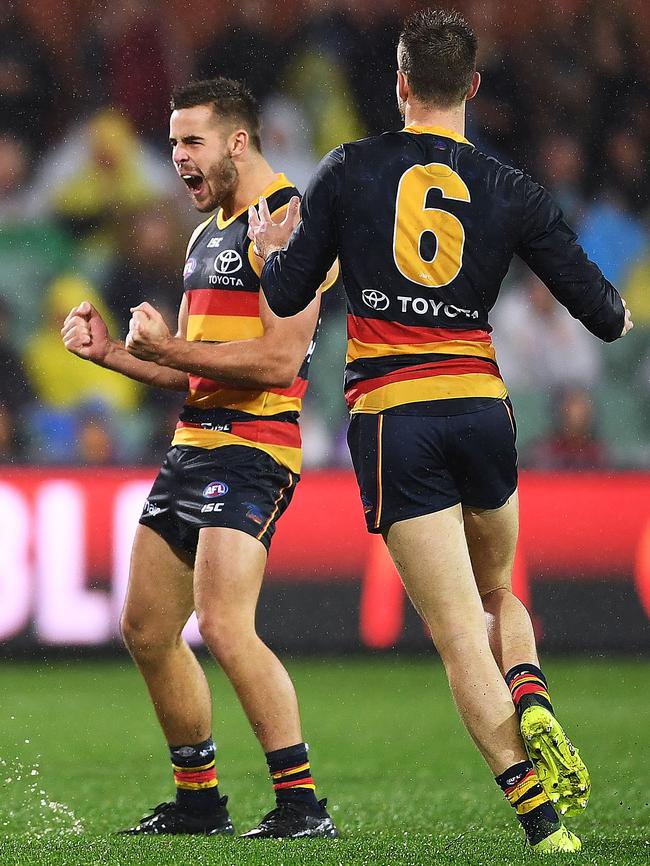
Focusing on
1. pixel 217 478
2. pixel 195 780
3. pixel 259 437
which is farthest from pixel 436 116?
pixel 195 780

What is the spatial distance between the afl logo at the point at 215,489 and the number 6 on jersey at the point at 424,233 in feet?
3.42

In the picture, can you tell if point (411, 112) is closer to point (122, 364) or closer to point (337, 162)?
point (337, 162)

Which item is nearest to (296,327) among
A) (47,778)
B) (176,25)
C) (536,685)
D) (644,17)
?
(536,685)

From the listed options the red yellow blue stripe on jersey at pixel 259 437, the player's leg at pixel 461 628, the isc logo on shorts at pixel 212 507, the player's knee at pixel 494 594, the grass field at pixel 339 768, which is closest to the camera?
the player's leg at pixel 461 628

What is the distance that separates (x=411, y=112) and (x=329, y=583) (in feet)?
17.0

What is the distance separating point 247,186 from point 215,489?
3.41 feet

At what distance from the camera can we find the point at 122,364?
14.6ft

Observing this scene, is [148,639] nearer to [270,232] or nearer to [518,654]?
[518,654]

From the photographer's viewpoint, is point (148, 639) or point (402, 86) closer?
point (402, 86)

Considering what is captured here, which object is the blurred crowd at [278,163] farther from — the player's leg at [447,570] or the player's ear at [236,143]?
the player's leg at [447,570]

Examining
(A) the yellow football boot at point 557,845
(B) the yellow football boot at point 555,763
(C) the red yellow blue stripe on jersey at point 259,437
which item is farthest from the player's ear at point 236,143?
(A) the yellow football boot at point 557,845

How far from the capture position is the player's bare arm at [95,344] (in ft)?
14.2

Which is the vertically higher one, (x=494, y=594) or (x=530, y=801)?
(x=494, y=594)

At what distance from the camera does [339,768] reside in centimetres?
566
